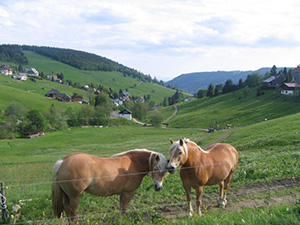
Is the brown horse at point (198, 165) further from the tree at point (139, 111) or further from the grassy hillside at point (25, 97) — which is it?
the tree at point (139, 111)

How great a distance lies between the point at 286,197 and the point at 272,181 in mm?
1924

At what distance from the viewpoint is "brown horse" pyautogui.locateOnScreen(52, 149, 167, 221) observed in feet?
25.0

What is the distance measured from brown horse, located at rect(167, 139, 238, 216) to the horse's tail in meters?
3.49

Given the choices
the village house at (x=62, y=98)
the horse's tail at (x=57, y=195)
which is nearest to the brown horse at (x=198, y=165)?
the horse's tail at (x=57, y=195)

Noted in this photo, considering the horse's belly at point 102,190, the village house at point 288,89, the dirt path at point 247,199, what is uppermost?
the village house at point 288,89

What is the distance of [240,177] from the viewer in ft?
40.5

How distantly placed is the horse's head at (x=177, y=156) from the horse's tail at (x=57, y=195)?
11.3 ft

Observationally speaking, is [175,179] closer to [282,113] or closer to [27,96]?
[282,113]

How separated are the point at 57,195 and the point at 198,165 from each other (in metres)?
4.69

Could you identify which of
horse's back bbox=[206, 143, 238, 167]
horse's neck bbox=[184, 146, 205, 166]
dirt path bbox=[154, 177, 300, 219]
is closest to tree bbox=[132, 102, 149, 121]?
dirt path bbox=[154, 177, 300, 219]

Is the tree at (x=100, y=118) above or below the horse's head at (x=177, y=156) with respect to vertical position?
below

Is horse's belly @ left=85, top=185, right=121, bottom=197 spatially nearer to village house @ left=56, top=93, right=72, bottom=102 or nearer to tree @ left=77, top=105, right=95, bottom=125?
tree @ left=77, top=105, right=95, bottom=125

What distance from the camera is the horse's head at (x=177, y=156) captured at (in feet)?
25.4

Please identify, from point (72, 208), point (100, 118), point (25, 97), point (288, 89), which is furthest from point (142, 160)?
point (25, 97)
